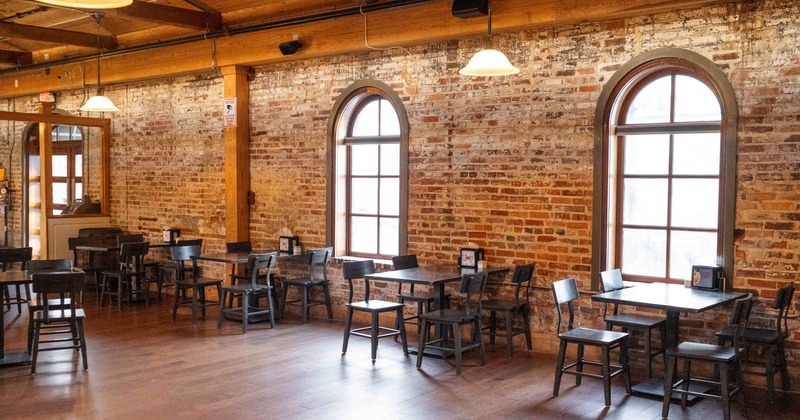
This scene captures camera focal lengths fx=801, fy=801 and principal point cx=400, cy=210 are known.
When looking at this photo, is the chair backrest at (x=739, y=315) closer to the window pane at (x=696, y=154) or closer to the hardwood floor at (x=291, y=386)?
the hardwood floor at (x=291, y=386)

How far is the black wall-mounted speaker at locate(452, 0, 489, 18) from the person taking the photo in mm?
7500

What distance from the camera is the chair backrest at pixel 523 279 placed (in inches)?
293

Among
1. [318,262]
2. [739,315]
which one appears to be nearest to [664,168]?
[739,315]

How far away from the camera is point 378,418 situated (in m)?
5.56

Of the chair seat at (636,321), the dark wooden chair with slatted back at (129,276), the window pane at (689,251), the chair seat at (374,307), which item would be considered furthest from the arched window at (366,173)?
the window pane at (689,251)

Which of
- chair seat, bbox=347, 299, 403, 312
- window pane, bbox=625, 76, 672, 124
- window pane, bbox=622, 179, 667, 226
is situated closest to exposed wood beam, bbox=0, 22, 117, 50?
chair seat, bbox=347, 299, 403, 312

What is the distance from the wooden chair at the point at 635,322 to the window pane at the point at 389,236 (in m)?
2.84

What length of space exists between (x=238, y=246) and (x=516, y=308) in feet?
13.2

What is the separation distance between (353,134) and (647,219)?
3.74m

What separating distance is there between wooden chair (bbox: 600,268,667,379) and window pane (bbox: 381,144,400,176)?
303 cm

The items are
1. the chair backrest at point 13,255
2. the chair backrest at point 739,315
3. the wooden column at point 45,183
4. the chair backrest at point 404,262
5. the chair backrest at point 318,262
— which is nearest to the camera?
the chair backrest at point 739,315

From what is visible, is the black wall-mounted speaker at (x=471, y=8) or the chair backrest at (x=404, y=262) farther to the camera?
the chair backrest at (x=404, y=262)

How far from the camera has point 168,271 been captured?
38.0 ft

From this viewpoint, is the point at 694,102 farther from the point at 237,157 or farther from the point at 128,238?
the point at 128,238
